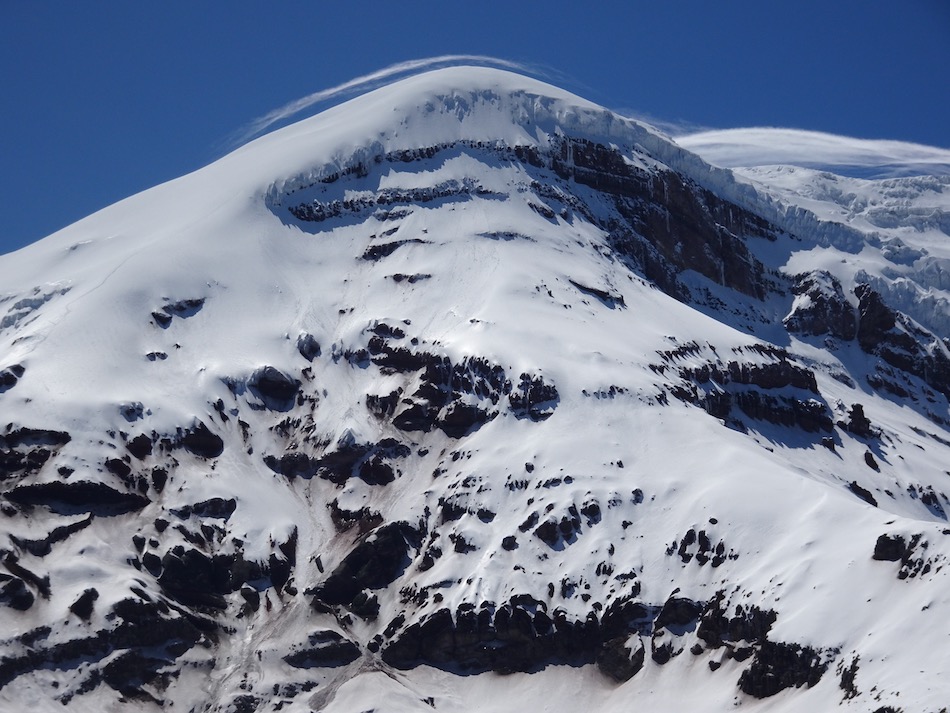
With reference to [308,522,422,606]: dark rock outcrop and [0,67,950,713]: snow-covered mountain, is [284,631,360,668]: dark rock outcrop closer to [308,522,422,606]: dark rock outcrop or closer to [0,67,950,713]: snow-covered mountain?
[0,67,950,713]: snow-covered mountain

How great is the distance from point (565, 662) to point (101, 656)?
166 feet

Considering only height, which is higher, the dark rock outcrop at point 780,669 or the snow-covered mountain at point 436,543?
the snow-covered mountain at point 436,543

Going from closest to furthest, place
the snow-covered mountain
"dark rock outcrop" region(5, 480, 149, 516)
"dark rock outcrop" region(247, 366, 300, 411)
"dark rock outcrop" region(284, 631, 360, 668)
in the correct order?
1. the snow-covered mountain
2. "dark rock outcrop" region(284, 631, 360, 668)
3. "dark rock outcrop" region(5, 480, 149, 516)
4. "dark rock outcrop" region(247, 366, 300, 411)

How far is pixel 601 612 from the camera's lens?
156375 mm

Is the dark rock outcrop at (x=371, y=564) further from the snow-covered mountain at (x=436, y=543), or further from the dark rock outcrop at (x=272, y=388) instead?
the dark rock outcrop at (x=272, y=388)

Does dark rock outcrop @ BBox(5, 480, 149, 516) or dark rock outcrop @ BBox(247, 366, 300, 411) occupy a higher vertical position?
dark rock outcrop @ BBox(247, 366, 300, 411)

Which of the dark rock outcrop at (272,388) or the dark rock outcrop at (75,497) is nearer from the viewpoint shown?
the dark rock outcrop at (75,497)

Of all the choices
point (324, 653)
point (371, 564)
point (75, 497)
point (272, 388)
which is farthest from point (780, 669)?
point (272, 388)

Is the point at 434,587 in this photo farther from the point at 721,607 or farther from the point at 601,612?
the point at 721,607

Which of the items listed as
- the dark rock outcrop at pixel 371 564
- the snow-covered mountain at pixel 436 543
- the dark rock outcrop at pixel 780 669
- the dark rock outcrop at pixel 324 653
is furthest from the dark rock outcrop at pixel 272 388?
the dark rock outcrop at pixel 780 669

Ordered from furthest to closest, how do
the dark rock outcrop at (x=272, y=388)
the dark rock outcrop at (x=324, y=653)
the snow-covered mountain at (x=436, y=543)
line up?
the dark rock outcrop at (x=272, y=388) < the dark rock outcrop at (x=324, y=653) < the snow-covered mountain at (x=436, y=543)

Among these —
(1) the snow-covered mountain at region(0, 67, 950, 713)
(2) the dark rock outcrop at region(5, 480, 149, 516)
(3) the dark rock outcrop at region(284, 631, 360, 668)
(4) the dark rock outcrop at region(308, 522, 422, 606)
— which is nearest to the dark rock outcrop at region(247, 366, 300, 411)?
(1) the snow-covered mountain at region(0, 67, 950, 713)

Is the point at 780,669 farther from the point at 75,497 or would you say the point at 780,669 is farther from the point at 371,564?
the point at 75,497

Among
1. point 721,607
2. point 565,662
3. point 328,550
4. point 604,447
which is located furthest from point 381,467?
point 721,607
